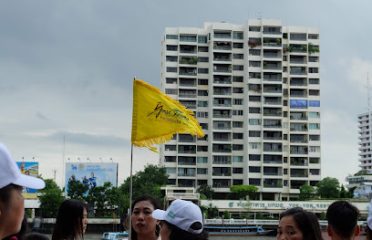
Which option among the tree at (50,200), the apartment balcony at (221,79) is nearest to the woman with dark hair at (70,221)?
the tree at (50,200)

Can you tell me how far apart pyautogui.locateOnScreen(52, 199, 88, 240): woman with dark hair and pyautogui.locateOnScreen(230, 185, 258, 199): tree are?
58836 mm

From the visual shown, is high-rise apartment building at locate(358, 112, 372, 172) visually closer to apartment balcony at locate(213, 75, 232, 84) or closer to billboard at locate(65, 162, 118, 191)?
apartment balcony at locate(213, 75, 232, 84)

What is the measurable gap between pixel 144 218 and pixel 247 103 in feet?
214

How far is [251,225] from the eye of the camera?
5525 centimetres

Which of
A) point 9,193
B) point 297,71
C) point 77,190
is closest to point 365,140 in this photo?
point 297,71

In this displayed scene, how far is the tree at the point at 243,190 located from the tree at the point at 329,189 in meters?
6.75

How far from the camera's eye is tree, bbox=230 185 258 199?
62719 mm

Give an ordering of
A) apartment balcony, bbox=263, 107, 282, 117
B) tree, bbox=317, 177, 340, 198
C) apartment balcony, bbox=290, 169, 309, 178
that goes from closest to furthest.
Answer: tree, bbox=317, 177, 340, 198
apartment balcony, bbox=290, 169, 309, 178
apartment balcony, bbox=263, 107, 282, 117

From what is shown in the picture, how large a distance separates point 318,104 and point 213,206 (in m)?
19.7

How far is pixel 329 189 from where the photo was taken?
63.0 meters

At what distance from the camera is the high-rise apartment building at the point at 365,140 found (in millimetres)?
153250

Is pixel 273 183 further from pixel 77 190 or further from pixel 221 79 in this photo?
pixel 77 190

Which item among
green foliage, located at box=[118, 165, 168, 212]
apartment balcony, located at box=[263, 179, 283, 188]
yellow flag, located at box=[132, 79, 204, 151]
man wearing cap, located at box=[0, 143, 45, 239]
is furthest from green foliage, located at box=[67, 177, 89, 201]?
man wearing cap, located at box=[0, 143, 45, 239]

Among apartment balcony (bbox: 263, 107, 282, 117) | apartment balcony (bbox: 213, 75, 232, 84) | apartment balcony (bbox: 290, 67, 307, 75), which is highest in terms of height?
apartment balcony (bbox: 290, 67, 307, 75)
